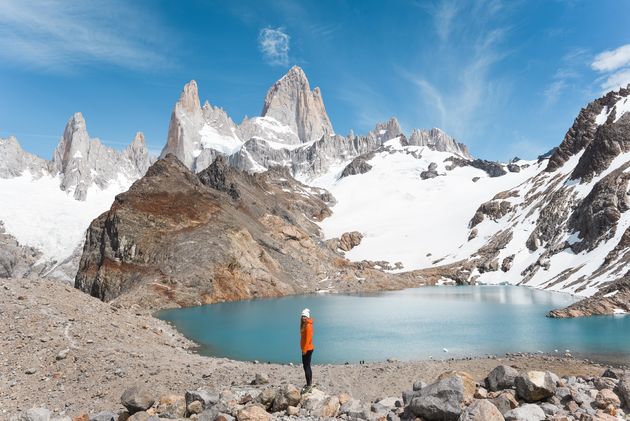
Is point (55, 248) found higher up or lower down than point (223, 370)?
higher up

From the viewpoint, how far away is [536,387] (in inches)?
569

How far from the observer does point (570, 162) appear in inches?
6639

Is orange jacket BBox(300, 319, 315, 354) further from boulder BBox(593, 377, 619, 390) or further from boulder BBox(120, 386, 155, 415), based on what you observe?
boulder BBox(593, 377, 619, 390)

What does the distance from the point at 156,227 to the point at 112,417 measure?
8003 centimetres

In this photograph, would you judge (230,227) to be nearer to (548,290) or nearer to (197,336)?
(197,336)

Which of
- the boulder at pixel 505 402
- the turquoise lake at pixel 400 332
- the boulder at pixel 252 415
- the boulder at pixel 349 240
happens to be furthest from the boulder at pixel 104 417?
the boulder at pixel 349 240

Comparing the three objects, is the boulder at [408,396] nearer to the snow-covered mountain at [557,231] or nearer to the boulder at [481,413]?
the boulder at [481,413]

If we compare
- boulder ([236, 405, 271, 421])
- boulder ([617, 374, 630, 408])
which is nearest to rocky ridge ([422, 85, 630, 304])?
boulder ([617, 374, 630, 408])

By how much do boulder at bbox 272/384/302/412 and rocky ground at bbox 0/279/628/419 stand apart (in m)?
1.58

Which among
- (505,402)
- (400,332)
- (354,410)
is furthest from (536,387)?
(400,332)

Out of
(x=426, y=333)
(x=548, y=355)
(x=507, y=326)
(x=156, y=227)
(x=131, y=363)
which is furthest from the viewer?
(x=156, y=227)

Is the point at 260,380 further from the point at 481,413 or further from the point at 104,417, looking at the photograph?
the point at 481,413

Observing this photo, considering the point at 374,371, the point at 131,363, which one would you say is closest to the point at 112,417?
the point at 131,363

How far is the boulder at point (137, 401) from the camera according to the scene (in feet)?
52.6
